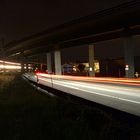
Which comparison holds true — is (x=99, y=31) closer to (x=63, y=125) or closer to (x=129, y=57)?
(x=129, y=57)

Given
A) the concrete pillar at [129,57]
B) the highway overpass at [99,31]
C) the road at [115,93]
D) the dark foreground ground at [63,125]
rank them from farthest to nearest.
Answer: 1. the concrete pillar at [129,57]
2. the highway overpass at [99,31]
3. the road at [115,93]
4. the dark foreground ground at [63,125]

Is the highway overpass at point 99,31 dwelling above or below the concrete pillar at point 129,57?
above

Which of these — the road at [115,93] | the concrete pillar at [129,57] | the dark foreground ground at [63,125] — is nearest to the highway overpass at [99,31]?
the concrete pillar at [129,57]

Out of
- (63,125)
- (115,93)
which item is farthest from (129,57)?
(63,125)

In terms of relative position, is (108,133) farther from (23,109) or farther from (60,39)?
(60,39)

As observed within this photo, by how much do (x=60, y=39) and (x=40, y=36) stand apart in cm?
405

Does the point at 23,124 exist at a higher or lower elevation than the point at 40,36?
lower

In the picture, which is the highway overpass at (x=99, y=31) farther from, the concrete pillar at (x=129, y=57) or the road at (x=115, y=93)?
the road at (x=115, y=93)

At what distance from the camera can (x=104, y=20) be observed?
5253 cm

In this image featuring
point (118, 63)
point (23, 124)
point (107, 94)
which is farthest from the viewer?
point (118, 63)

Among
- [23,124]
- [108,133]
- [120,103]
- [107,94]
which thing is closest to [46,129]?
[23,124]

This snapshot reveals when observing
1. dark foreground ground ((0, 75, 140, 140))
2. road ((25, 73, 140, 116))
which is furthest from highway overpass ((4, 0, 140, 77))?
dark foreground ground ((0, 75, 140, 140))

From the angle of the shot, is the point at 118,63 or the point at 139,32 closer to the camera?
the point at 139,32

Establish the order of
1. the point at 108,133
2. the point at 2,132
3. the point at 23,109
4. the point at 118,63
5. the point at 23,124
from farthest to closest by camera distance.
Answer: the point at 118,63 < the point at 23,109 < the point at 23,124 < the point at 2,132 < the point at 108,133
